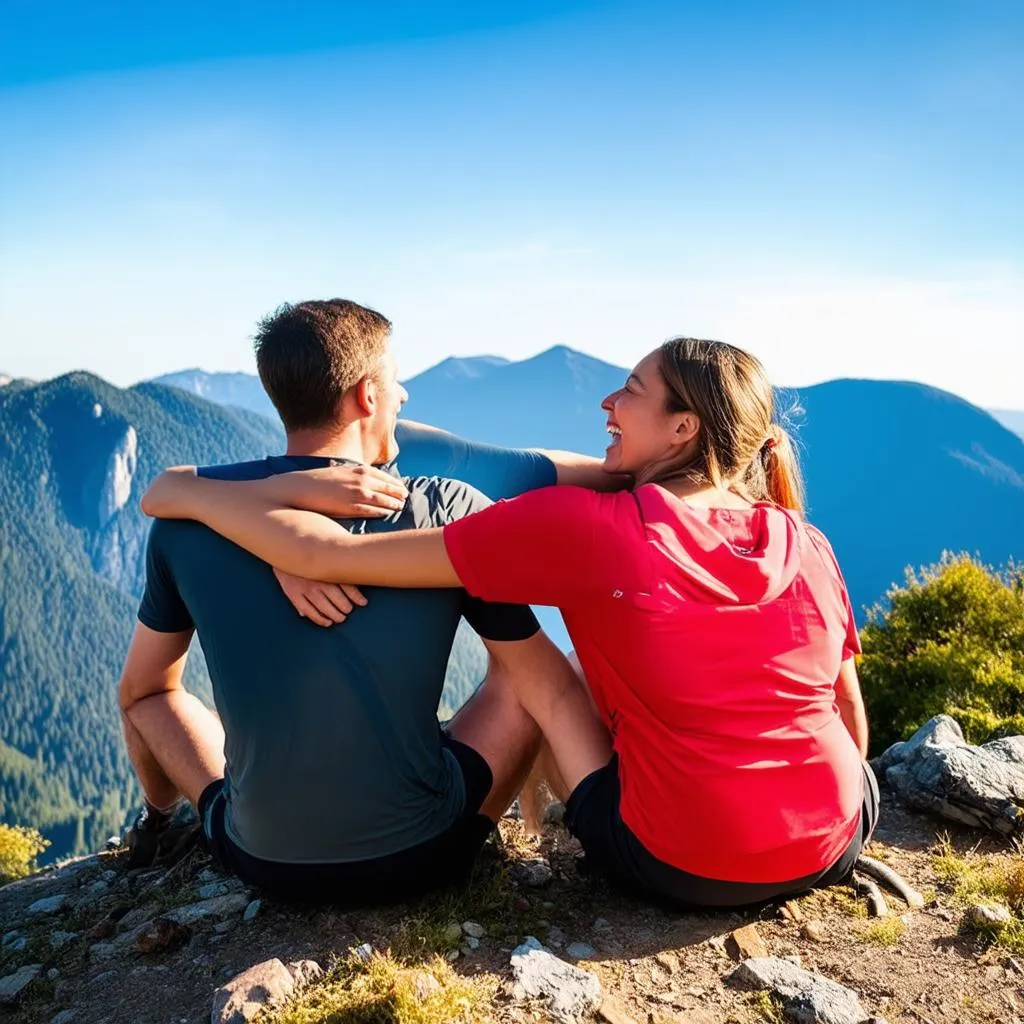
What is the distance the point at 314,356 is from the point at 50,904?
Result: 3498mm

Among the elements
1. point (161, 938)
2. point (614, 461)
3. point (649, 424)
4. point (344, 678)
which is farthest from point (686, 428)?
point (161, 938)

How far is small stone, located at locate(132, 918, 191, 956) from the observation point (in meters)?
3.82

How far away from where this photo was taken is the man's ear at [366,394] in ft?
11.4

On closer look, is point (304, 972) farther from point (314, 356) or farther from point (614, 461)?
point (614, 461)

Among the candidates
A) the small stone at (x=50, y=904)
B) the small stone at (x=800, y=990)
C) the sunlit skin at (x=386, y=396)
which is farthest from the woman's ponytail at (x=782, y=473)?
the small stone at (x=50, y=904)

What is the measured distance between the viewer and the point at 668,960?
11.5ft

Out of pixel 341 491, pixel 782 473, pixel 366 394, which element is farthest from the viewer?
pixel 782 473

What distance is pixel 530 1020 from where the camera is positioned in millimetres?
3053

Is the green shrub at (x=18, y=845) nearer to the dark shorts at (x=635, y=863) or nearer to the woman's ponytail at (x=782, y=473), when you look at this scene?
the dark shorts at (x=635, y=863)

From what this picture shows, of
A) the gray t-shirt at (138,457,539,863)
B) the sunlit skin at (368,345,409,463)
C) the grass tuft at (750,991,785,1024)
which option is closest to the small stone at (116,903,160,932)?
the gray t-shirt at (138,457,539,863)

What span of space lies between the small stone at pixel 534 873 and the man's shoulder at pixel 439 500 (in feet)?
5.94

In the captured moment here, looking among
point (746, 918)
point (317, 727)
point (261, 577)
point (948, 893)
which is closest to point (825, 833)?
point (746, 918)

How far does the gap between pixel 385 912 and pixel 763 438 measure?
2.45 metres

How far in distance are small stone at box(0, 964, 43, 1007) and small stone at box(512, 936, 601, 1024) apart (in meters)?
2.07
